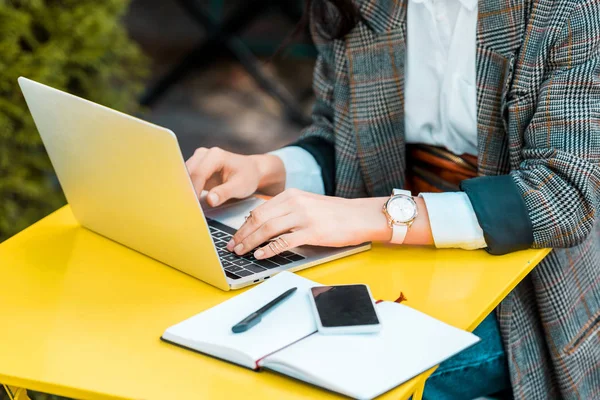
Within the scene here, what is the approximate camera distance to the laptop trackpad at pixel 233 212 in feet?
4.27

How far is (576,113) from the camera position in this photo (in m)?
1.18

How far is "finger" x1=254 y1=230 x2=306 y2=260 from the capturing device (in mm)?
1132

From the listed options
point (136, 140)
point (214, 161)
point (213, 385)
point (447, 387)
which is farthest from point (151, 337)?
point (447, 387)

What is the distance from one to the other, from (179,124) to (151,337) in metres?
3.08

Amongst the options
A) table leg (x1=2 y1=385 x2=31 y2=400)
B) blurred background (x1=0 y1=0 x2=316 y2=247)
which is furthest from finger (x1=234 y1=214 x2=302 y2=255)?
blurred background (x1=0 y1=0 x2=316 y2=247)

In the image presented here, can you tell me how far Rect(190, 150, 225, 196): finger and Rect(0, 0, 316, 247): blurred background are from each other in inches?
16.8

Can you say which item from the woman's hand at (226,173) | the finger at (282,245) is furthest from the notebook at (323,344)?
the woman's hand at (226,173)

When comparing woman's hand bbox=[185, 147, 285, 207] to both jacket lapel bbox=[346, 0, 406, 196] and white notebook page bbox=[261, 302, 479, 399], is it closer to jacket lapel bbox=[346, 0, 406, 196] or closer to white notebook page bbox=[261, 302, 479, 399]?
jacket lapel bbox=[346, 0, 406, 196]

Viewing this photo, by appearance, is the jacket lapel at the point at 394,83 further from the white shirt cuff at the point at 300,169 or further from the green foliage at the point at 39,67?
the green foliage at the point at 39,67

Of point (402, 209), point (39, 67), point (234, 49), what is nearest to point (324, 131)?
point (402, 209)

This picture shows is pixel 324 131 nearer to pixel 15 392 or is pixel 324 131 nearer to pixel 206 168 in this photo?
pixel 206 168

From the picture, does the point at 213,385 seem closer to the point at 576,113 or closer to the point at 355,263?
the point at 355,263

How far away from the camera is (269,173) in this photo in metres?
1.46

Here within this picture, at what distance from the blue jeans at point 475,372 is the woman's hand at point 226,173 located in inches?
17.4
